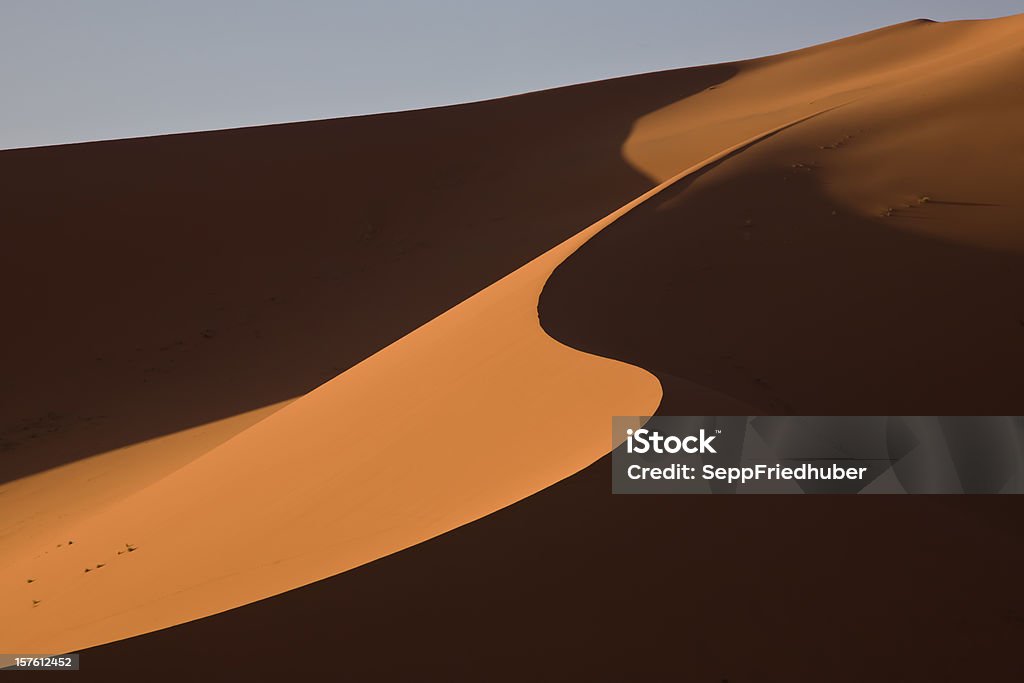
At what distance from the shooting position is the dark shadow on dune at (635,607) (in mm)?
3199

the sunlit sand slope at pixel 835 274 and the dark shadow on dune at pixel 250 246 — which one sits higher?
the dark shadow on dune at pixel 250 246

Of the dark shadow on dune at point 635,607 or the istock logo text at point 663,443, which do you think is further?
the istock logo text at point 663,443

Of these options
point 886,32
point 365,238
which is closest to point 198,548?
point 365,238

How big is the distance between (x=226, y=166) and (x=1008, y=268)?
18.4 m

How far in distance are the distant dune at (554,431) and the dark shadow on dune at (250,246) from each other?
120 millimetres

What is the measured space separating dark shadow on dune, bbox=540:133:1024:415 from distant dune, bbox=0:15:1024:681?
0.03m

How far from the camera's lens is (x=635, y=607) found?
334cm

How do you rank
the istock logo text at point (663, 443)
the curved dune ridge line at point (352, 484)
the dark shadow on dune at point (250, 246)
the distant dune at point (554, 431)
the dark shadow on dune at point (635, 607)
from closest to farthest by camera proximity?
the dark shadow on dune at point (635, 607)
the distant dune at point (554, 431)
the istock logo text at point (663, 443)
the curved dune ridge line at point (352, 484)
the dark shadow on dune at point (250, 246)

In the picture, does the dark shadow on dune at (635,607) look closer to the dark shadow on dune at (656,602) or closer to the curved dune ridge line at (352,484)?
the dark shadow on dune at (656,602)

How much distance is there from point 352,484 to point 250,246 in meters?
14.6

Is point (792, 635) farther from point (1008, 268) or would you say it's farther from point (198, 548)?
point (1008, 268)

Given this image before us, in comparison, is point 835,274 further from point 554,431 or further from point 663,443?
point 663,443

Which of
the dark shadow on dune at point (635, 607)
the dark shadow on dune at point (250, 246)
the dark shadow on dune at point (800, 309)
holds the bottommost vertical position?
the dark shadow on dune at point (635, 607)
